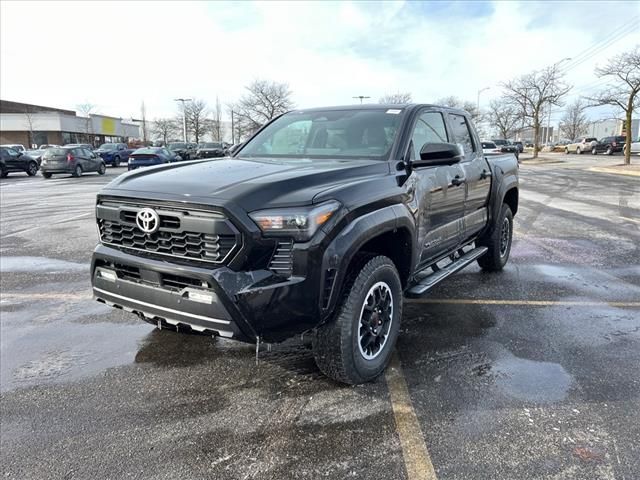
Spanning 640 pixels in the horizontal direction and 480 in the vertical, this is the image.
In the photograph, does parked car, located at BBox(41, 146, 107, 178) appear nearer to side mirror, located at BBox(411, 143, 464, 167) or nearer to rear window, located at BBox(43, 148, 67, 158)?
rear window, located at BBox(43, 148, 67, 158)

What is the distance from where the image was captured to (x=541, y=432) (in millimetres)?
2803

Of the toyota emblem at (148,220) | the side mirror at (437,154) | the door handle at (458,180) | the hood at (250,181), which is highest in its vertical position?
the side mirror at (437,154)

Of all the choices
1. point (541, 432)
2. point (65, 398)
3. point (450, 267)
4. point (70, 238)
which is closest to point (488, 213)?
point (450, 267)

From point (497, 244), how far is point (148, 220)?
447cm

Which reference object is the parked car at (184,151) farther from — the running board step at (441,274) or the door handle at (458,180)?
the door handle at (458,180)

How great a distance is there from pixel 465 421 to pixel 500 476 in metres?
0.50

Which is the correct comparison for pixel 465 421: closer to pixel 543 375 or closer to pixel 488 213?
pixel 543 375

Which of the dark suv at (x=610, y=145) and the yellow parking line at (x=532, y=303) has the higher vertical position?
the dark suv at (x=610, y=145)

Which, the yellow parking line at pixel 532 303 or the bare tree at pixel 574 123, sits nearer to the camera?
the yellow parking line at pixel 532 303

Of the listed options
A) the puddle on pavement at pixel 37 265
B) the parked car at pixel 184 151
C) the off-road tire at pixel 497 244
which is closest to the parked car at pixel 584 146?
the parked car at pixel 184 151

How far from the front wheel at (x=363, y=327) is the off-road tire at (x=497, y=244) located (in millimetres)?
2814

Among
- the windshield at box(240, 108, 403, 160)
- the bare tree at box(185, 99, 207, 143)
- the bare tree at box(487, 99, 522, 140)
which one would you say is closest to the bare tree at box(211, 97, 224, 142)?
the bare tree at box(185, 99, 207, 143)

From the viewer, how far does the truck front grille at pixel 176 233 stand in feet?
8.98

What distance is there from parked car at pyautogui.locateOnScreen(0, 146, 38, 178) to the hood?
27.3 metres
